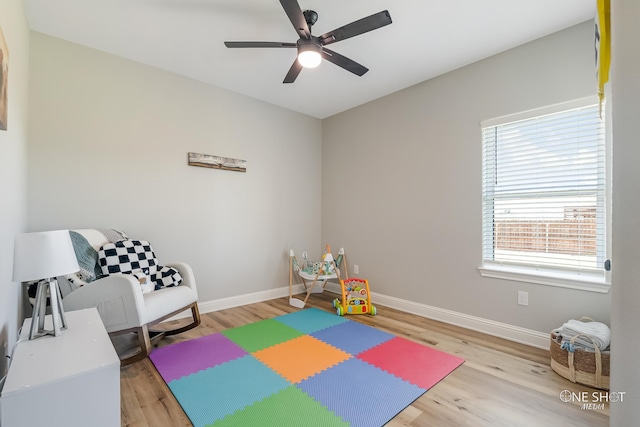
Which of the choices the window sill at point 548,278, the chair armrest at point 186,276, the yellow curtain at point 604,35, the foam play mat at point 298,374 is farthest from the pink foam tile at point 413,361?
the yellow curtain at point 604,35

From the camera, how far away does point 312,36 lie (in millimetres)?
2045

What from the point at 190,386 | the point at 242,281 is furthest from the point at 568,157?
the point at 242,281

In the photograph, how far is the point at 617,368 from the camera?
0.58m

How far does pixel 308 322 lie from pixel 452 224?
5.68 ft

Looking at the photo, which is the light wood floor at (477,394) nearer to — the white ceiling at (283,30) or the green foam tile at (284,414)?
the green foam tile at (284,414)

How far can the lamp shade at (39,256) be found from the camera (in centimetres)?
129

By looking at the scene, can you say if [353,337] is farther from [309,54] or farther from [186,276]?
[309,54]

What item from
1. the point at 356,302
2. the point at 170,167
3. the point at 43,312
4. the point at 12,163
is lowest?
the point at 356,302

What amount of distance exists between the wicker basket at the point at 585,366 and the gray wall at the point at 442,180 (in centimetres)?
45

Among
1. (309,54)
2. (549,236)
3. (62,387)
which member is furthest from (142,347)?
(549,236)

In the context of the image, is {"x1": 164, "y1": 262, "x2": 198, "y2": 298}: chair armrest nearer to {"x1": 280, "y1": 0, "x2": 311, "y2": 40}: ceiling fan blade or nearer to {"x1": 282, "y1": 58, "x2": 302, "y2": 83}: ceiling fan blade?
{"x1": 282, "y1": 58, "x2": 302, "y2": 83}: ceiling fan blade

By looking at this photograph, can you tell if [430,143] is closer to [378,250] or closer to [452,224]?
[452,224]

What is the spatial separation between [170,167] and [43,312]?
6.16 ft

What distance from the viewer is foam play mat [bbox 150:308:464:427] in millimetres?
1579
